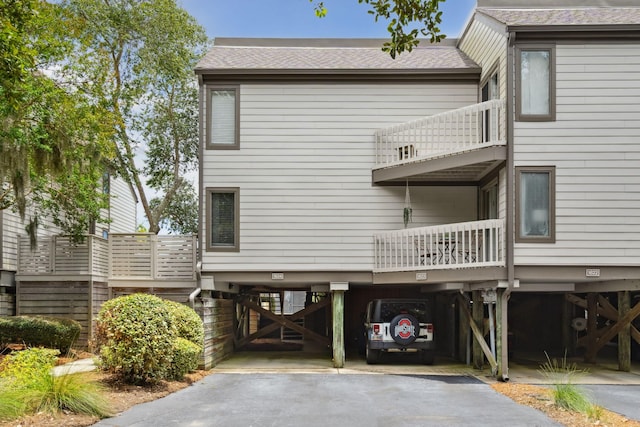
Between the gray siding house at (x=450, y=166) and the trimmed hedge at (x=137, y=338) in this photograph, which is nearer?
the trimmed hedge at (x=137, y=338)

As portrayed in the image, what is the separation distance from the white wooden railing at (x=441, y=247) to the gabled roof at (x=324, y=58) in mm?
4184

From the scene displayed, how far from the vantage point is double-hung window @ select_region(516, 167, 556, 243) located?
13836 mm

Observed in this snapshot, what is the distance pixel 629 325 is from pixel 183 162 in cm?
1549

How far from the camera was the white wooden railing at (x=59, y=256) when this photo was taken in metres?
17.7

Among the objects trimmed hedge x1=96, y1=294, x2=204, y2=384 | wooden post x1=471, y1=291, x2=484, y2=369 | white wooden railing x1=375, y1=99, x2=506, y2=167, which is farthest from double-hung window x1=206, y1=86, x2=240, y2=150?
wooden post x1=471, y1=291, x2=484, y2=369

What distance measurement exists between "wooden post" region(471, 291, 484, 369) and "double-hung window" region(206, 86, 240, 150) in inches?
276

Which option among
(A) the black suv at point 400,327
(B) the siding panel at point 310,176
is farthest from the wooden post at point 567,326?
(B) the siding panel at point 310,176

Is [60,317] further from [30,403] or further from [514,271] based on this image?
[514,271]

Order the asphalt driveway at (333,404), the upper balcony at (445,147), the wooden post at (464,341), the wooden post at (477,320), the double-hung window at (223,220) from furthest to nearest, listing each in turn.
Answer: the wooden post at (464,341) < the double-hung window at (223,220) < the wooden post at (477,320) < the upper balcony at (445,147) < the asphalt driveway at (333,404)

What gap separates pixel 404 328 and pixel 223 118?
6.86 metres

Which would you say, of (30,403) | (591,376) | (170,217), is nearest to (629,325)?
(591,376)

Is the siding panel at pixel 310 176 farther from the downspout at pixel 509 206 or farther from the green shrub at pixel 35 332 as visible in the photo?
the green shrub at pixel 35 332

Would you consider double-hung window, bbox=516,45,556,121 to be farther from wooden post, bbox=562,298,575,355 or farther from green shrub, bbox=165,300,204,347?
green shrub, bbox=165,300,204,347

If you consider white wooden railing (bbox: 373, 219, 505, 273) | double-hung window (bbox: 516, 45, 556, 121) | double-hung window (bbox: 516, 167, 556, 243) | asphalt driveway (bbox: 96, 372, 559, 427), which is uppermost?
double-hung window (bbox: 516, 45, 556, 121)
